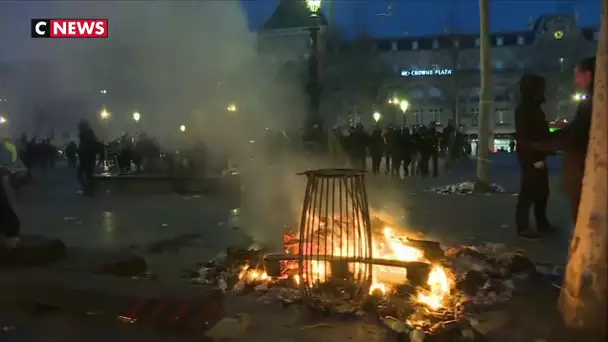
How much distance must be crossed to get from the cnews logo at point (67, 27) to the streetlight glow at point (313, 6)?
7.40ft

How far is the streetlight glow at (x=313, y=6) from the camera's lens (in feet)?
19.6

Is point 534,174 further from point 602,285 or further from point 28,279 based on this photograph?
point 28,279

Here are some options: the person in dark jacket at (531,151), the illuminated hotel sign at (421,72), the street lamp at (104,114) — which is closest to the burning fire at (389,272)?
the street lamp at (104,114)

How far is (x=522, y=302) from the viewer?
382 centimetres

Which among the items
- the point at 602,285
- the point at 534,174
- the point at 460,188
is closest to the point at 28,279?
the point at 602,285

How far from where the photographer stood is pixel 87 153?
820 cm

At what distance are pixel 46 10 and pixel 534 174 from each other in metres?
4.56

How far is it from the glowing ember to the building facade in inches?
157

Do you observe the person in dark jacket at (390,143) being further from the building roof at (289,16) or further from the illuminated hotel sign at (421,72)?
the illuminated hotel sign at (421,72)

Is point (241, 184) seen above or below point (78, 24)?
below

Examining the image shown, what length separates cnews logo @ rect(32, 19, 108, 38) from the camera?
4.22 m

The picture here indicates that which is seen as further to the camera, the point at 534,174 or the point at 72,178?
the point at 72,178

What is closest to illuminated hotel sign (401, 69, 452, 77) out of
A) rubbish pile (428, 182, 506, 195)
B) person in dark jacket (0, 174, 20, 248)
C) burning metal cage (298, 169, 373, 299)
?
rubbish pile (428, 182, 506, 195)

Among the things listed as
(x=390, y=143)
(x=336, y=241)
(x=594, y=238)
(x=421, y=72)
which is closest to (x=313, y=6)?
(x=336, y=241)
